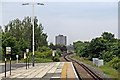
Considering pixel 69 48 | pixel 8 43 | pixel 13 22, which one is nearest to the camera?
pixel 8 43

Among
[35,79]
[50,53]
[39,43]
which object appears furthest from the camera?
[39,43]

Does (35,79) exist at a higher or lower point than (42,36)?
lower

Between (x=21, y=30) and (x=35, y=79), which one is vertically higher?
(x=21, y=30)

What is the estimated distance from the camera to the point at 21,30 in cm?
9175

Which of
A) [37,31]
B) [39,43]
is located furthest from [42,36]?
[37,31]

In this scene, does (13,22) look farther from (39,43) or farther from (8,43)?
(8,43)

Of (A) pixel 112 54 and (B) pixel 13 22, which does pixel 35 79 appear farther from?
(B) pixel 13 22

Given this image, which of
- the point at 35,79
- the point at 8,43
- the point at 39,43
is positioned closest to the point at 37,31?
the point at 39,43

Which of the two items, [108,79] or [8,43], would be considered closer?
[108,79]

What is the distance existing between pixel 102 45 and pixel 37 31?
1768cm

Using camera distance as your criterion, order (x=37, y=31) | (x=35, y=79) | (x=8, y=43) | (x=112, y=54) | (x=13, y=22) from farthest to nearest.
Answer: (x=13, y=22), (x=37, y=31), (x=8, y=43), (x=112, y=54), (x=35, y=79)

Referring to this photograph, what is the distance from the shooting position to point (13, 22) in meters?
97.9

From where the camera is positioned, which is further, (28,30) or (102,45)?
(28,30)

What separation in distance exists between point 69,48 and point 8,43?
129185 millimetres
